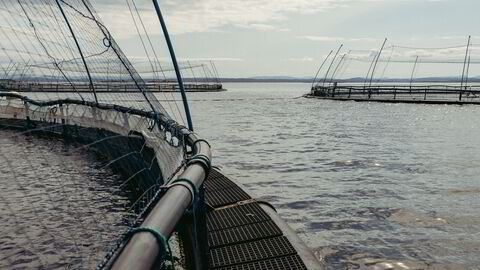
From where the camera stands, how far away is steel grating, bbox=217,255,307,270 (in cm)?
559

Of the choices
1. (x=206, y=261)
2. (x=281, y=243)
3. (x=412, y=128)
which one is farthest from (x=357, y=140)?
(x=206, y=261)

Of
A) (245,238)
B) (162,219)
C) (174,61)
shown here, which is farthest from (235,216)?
(162,219)

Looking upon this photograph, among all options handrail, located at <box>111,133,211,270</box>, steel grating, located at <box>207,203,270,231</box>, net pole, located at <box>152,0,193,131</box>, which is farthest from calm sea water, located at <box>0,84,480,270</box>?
handrail, located at <box>111,133,211,270</box>

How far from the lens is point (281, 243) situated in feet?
20.9

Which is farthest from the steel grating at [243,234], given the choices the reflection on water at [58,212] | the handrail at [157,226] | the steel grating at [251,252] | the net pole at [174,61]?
the handrail at [157,226]

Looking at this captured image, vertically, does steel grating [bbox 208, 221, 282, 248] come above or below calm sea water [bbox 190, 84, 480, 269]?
above

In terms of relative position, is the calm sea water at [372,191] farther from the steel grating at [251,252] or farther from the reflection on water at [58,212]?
the reflection on water at [58,212]

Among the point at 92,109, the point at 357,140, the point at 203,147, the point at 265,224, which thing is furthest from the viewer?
the point at 357,140

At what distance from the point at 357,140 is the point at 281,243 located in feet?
66.5

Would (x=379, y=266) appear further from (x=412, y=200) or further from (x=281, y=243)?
(x=412, y=200)

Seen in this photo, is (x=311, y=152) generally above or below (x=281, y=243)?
below

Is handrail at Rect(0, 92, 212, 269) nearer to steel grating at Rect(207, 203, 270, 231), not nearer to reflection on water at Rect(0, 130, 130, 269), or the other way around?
steel grating at Rect(207, 203, 270, 231)

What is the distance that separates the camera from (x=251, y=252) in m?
6.19

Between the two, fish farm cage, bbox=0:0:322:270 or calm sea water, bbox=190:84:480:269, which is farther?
calm sea water, bbox=190:84:480:269
